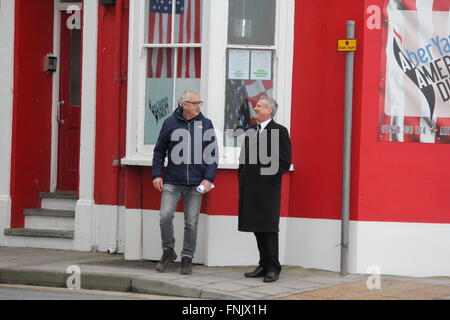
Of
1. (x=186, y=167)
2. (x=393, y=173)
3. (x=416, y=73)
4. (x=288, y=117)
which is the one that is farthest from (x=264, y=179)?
(x=416, y=73)

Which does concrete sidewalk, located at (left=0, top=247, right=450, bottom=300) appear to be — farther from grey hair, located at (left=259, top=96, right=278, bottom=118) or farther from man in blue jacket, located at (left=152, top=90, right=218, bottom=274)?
grey hair, located at (left=259, top=96, right=278, bottom=118)

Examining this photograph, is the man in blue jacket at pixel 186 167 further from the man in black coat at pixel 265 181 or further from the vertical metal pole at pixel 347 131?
the vertical metal pole at pixel 347 131

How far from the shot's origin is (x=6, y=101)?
40.7ft

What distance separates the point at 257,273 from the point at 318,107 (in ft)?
6.86

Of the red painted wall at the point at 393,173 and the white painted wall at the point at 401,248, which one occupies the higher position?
the red painted wall at the point at 393,173

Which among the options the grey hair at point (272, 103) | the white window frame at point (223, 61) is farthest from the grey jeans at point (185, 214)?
the grey hair at point (272, 103)

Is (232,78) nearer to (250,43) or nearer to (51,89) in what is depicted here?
(250,43)

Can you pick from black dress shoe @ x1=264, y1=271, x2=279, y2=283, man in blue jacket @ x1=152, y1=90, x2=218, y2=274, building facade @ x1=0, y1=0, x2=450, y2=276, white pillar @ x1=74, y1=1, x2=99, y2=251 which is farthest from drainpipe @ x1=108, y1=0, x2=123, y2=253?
black dress shoe @ x1=264, y1=271, x2=279, y2=283

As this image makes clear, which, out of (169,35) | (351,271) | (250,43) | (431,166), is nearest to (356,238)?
(351,271)

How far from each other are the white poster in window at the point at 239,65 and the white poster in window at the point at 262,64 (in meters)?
0.08

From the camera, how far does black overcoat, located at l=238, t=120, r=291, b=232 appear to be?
953 centimetres

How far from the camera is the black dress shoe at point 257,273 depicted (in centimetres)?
973

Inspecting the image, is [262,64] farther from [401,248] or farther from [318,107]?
[401,248]

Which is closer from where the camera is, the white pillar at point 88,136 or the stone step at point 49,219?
the white pillar at point 88,136
